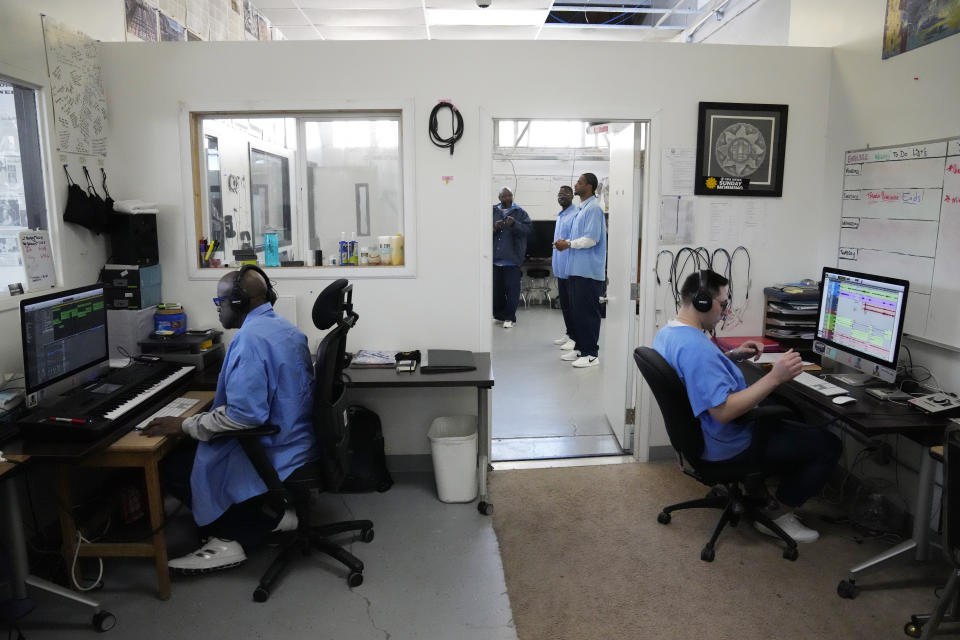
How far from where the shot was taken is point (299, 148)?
143 inches

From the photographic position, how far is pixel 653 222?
3.62 metres

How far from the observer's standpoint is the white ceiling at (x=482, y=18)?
527 centimetres

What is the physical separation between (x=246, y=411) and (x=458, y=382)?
1023 millimetres

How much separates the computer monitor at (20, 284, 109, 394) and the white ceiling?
346cm

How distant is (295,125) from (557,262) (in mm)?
2938

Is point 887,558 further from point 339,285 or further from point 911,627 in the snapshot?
point 339,285

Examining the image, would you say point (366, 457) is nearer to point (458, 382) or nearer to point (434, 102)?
point (458, 382)

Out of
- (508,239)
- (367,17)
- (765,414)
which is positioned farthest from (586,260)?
(765,414)

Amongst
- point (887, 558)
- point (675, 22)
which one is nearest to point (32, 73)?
point (887, 558)

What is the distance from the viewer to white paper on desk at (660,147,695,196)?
11.8 feet

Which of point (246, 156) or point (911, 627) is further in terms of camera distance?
point (246, 156)

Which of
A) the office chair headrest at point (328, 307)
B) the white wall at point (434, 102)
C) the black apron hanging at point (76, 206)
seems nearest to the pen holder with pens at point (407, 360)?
the white wall at point (434, 102)

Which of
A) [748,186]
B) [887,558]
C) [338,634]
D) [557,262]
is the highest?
[748,186]

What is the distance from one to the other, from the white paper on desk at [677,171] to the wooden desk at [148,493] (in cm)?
270
